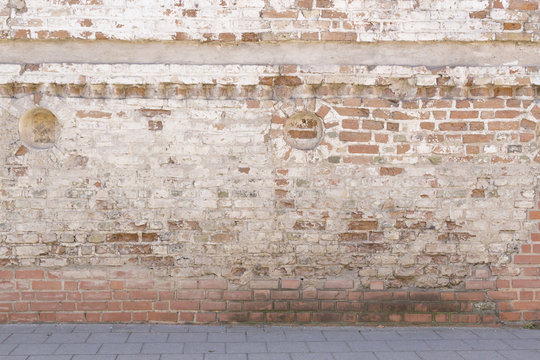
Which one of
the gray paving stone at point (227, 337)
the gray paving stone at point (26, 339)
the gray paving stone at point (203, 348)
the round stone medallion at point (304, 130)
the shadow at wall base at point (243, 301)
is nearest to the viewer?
the gray paving stone at point (203, 348)

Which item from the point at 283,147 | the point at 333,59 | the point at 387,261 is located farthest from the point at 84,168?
the point at 387,261

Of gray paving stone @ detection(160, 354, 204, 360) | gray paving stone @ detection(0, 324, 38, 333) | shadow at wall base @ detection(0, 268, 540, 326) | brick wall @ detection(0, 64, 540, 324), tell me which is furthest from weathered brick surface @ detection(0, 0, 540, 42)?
gray paving stone @ detection(160, 354, 204, 360)

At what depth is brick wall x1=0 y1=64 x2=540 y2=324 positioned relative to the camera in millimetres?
3734

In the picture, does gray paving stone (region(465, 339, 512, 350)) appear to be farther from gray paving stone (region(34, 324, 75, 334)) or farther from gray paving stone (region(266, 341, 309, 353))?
gray paving stone (region(34, 324, 75, 334))

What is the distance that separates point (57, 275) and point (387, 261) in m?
2.88

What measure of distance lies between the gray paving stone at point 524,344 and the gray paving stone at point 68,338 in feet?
11.4

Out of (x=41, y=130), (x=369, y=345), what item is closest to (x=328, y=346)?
(x=369, y=345)

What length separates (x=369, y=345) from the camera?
352cm

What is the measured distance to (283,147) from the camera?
150 inches

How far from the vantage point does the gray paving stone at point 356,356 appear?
3279mm

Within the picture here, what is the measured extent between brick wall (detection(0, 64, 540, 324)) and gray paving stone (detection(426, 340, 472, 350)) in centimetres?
32

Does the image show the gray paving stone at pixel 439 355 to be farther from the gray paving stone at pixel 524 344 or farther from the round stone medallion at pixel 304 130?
the round stone medallion at pixel 304 130

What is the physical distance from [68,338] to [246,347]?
4.74ft

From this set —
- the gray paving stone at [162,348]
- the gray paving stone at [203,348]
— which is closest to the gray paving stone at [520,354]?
the gray paving stone at [203,348]
